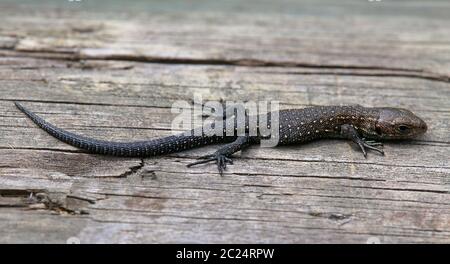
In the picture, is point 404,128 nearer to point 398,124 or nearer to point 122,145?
point 398,124

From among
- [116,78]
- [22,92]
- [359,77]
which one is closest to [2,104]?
[22,92]

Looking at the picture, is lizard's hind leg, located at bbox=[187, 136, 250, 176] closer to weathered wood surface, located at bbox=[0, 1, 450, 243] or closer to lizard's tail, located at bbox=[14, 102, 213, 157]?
weathered wood surface, located at bbox=[0, 1, 450, 243]

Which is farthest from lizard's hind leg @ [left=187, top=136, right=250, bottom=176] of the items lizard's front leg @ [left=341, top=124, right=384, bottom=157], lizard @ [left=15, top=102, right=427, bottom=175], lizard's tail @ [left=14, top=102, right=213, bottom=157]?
lizard's front leg @ [left=341, top=124, right=384, bottom=157]

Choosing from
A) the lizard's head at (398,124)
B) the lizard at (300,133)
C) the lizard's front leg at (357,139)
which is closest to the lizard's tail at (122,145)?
the lizard at (300,133)

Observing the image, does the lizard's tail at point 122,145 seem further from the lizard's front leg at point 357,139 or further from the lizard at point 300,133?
the lizard's front leg at point 357,139

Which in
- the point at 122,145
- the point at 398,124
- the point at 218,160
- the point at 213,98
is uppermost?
the point at 213,98

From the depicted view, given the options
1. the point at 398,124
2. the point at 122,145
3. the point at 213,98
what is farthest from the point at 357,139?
the point at 122,145
